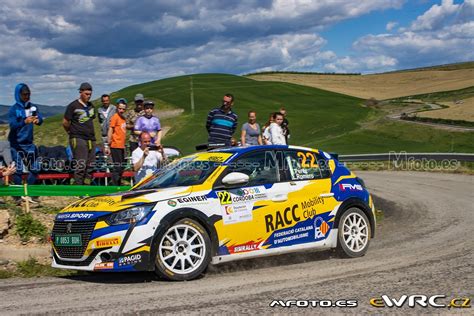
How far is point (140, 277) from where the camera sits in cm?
762

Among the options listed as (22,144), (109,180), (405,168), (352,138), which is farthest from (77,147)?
(352,138)

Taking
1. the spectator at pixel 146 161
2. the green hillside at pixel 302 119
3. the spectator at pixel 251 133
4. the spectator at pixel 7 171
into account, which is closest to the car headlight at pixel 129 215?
the spectator at pixel 7 171

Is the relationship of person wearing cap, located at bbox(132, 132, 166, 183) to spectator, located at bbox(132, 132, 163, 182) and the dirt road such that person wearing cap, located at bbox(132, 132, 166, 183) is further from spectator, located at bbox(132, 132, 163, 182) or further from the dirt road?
the dirt road

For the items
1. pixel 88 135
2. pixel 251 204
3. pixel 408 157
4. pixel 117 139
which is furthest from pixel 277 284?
pixel 408 157

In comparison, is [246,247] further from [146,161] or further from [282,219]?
[146,161]

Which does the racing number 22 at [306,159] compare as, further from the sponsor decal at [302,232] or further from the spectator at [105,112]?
the spectator at [105,112]

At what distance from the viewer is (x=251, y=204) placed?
7.96 metres

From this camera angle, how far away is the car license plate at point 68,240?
730cm

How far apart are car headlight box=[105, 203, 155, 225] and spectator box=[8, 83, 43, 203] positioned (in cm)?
469

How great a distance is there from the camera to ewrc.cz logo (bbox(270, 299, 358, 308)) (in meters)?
5.89

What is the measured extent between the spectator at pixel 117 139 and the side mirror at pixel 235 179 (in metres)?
6.07

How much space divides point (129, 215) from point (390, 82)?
84452 mm

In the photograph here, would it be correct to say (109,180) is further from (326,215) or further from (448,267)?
(448,267)

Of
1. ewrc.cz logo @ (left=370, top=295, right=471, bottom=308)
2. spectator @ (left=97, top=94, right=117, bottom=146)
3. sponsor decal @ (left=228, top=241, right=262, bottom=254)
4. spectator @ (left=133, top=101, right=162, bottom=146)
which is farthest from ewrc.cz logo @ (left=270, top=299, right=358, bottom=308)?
spectator @ (left=97, top=94, right=117, bottom=146)
